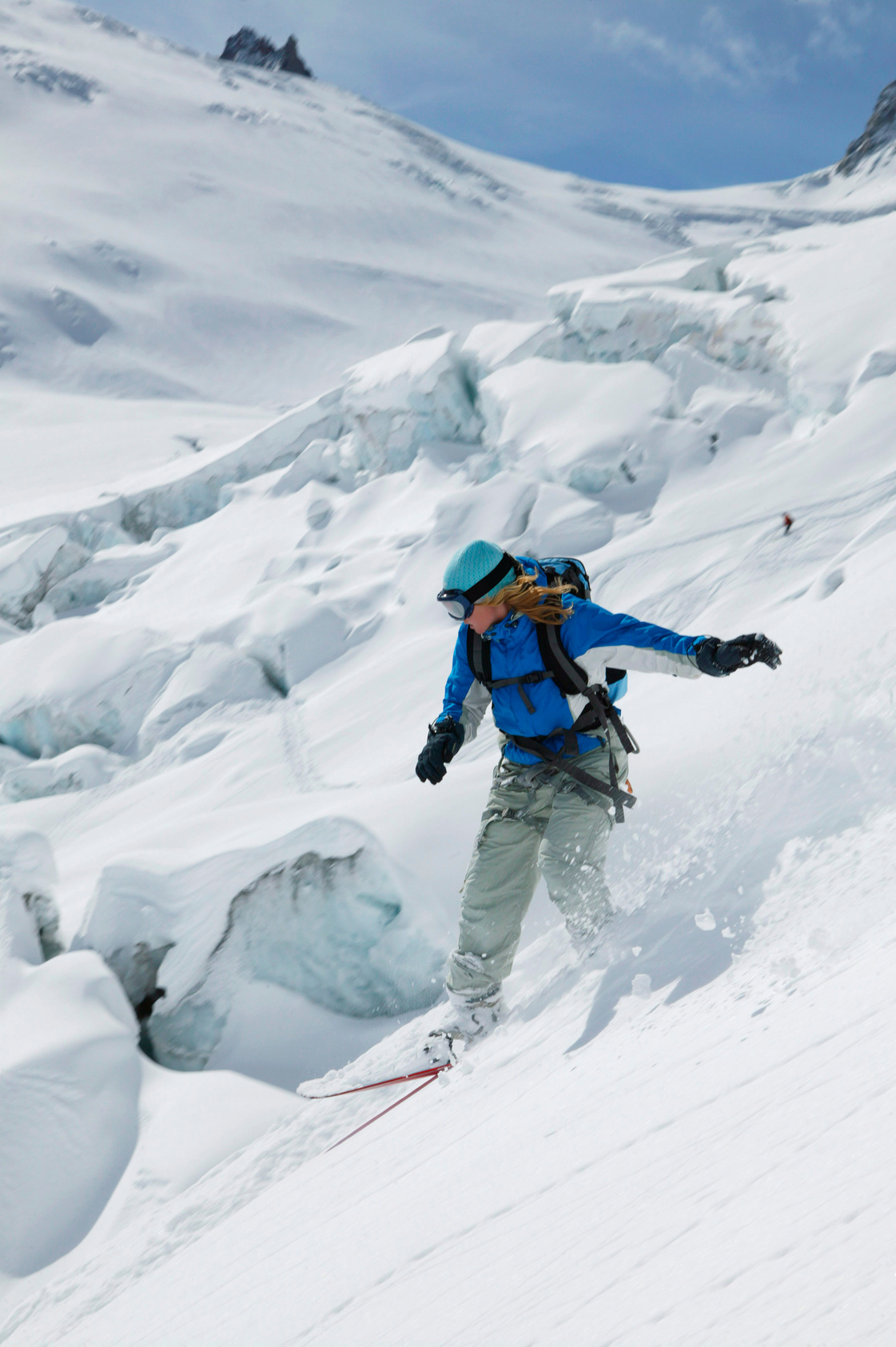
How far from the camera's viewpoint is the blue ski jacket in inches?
108

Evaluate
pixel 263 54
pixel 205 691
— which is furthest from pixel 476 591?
pixel 263 54

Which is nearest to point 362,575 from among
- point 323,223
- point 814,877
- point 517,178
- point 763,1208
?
point 814,877

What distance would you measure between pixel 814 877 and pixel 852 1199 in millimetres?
1518

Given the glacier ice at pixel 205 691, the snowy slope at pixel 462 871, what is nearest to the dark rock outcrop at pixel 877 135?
the snowy slope at pixel 462 871

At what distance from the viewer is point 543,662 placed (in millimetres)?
2867

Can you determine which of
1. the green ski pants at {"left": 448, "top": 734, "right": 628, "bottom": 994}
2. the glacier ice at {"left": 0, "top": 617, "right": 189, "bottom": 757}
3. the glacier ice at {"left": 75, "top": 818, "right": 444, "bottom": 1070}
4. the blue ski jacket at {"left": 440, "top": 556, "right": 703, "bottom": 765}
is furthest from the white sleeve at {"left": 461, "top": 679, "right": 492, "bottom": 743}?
the glacier ice at {"left": 0, "top": 617, "right": 189, "bottom": 757}

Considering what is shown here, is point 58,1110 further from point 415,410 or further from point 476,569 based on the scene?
point 415,410

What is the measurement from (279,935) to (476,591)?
6.11ft

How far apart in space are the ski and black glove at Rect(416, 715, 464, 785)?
0.90 metres

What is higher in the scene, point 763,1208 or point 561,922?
point 763,1208

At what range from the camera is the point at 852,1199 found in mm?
1107

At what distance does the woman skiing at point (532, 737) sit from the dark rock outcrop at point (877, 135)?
72.1 m

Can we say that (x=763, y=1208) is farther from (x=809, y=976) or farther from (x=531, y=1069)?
(x=531, y=1069)

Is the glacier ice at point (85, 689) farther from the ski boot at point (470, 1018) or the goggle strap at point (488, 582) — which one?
the goggle strap at point (488, 582)
